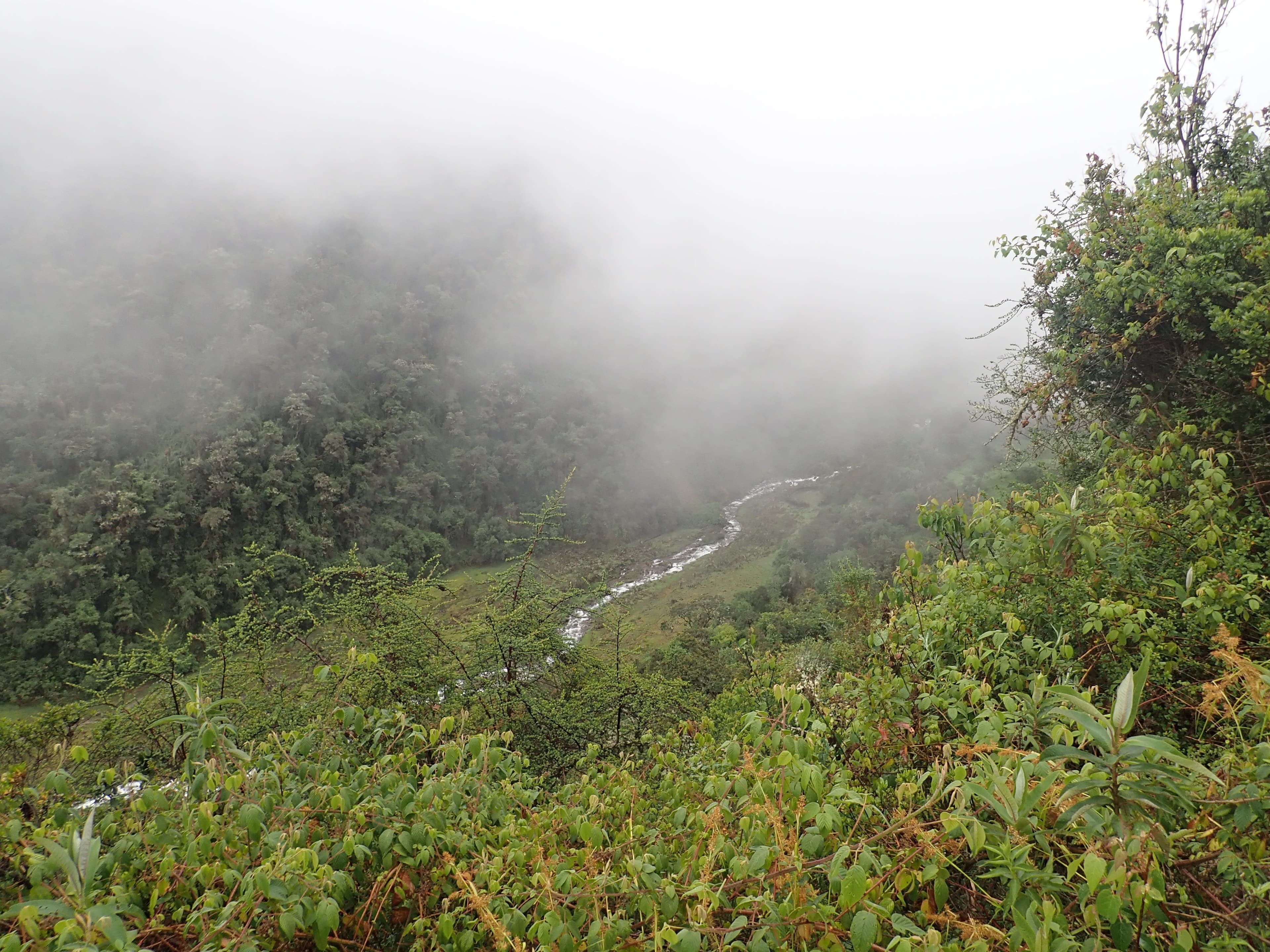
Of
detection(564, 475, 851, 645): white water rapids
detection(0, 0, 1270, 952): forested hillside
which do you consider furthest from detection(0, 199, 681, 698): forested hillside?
detection(0, 0, 1270, 952): forested hillside

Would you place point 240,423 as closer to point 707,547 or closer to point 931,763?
point 707,547

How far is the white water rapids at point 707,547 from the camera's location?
38219 mm

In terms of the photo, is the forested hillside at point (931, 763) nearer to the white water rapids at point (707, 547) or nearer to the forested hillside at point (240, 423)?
the white water rapids at point (707, 547)

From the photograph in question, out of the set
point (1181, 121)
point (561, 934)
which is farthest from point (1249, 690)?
A: point (1181, 121)

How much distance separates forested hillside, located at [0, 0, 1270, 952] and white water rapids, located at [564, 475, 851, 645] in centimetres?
1359

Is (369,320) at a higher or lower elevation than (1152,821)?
higher

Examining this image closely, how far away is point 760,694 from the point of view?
511 centimetres

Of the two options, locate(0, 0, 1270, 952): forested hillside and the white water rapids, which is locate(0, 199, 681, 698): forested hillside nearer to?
the white water rapids

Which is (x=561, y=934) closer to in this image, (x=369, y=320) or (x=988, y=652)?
(x=988, y=652)

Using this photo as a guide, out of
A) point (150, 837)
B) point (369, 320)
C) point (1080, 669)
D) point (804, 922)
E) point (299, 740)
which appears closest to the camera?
point (804, 922)

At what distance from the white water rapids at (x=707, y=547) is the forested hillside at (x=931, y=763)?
44.6 ft

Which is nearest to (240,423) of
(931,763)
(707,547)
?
(707,547)

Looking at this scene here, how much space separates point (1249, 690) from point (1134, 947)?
878 millimetres

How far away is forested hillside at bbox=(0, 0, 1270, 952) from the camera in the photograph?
5.09ft
